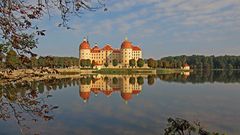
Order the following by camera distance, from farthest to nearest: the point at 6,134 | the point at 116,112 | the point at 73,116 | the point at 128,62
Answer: the point at 128,62 < the point at 116,112 < the point at 73,116 < the point at 6,134

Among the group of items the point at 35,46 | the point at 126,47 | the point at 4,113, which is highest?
the point at 126,47

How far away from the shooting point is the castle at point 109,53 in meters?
60.4

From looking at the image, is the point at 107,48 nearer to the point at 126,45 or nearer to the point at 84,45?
the point at 126,45

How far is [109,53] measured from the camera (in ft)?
209

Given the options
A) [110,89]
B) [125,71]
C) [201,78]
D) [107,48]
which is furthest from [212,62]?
[110,89]

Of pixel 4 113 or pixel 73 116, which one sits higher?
pixel 4 113

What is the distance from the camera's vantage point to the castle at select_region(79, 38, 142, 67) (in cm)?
6041

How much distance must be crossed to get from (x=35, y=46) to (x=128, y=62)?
5832 cm

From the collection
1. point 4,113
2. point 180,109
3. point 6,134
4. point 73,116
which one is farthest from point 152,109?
point 4,113

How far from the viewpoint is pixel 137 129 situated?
819 cm

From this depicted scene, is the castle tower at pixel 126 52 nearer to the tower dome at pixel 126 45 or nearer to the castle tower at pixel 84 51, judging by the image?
the tower dome at pixel 126 45

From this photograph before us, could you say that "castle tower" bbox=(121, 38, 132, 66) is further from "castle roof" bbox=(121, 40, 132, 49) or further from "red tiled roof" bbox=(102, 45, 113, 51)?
"red tiled roof" bbox=(102, 45, 113, 51)

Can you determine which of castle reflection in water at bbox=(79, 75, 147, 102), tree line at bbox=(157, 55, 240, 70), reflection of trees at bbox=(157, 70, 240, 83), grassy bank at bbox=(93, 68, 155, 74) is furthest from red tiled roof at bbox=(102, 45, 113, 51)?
castle reflection in water at bbox=(79, 75, 147, 102)

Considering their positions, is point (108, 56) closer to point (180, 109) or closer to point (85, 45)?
point (85, 45)
